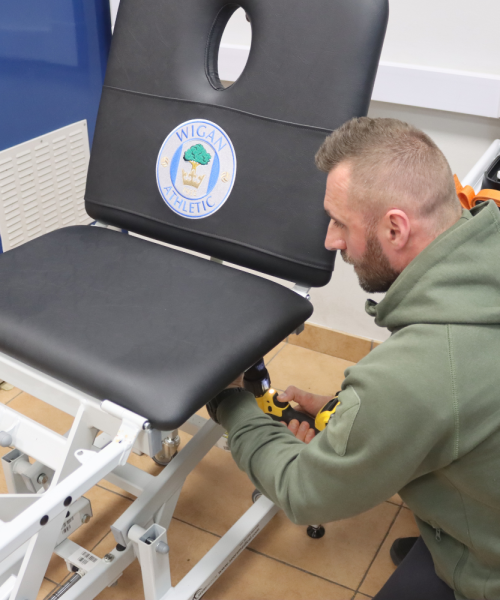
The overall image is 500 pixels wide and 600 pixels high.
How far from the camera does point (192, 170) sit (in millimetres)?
1329

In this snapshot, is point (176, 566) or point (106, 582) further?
point (176, 566)

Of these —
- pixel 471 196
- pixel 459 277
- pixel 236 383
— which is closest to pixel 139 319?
pixel 236 383

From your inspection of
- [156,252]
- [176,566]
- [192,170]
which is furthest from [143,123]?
[176,566]

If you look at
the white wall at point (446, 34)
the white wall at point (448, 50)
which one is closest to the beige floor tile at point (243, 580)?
the white wall at point (448, 50)

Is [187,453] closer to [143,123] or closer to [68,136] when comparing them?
[143,123]

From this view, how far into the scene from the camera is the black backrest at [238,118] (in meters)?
1.18

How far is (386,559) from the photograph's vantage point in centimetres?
151

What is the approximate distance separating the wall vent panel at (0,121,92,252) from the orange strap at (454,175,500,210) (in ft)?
3.82

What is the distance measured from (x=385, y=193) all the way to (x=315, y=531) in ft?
3.03

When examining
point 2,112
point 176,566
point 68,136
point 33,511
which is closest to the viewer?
point 33,511

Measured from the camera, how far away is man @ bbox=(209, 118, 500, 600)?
850mm

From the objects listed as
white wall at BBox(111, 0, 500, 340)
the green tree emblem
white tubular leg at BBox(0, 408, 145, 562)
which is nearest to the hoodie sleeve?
white tubular leg at BBox(0, 408, 145, 562)

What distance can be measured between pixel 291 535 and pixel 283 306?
673 millimetres

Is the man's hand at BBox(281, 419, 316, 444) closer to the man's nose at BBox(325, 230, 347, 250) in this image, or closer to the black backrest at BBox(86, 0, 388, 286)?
the black backrest at BBox(86, 0, 388, 286)
